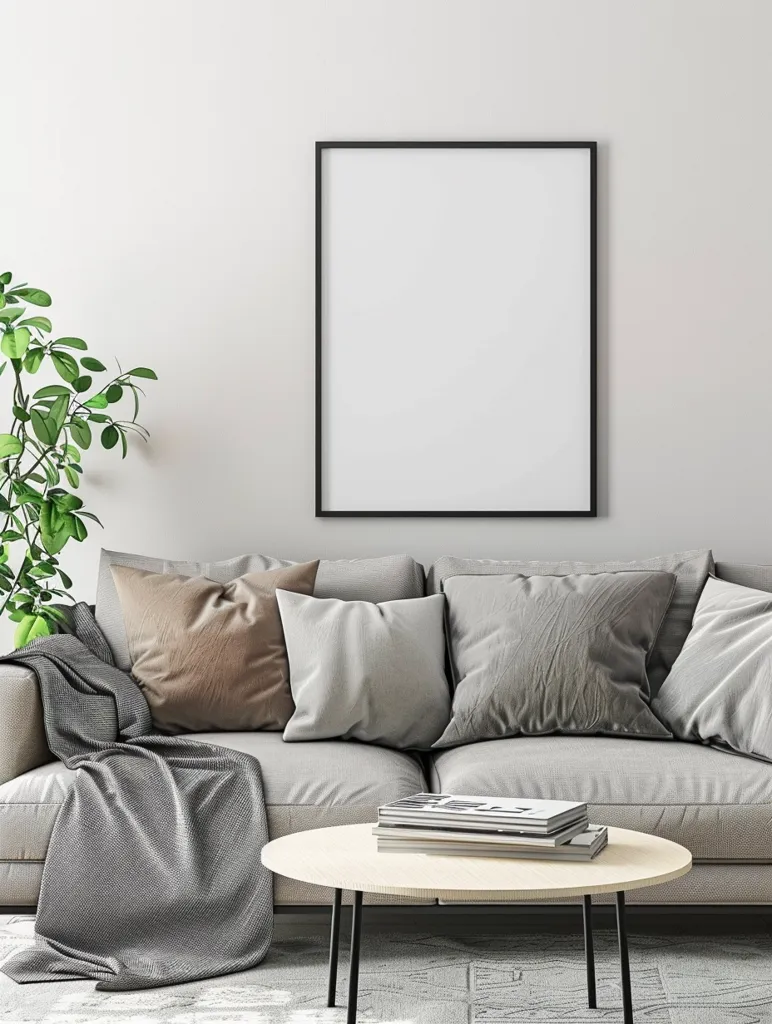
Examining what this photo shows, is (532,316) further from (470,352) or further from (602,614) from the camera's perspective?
(602,614)

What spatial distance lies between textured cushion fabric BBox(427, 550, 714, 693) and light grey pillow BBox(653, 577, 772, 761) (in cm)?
8

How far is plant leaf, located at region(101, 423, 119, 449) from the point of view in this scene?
127 inches

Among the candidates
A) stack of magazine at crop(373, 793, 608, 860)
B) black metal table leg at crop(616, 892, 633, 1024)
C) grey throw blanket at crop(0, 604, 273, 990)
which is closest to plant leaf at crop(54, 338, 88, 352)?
grey throw blanket at crop(0, 604, 273, 990)

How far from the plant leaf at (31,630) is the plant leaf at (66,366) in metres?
0.70

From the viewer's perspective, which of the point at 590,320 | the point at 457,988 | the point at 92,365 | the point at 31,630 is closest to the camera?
the point at 457,988

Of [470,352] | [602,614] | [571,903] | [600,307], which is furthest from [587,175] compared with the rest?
[571,903]

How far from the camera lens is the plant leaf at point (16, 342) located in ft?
9.97

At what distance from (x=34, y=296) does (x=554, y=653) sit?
175 centimetres

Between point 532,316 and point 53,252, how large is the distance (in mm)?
1522

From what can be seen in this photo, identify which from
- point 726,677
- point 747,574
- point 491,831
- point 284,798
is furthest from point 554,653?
point 491,831

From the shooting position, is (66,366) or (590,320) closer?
(66,366)

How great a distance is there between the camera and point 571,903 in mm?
2301

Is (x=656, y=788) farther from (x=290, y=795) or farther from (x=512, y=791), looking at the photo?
(x=290, y=795)

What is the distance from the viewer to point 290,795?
2336mm
